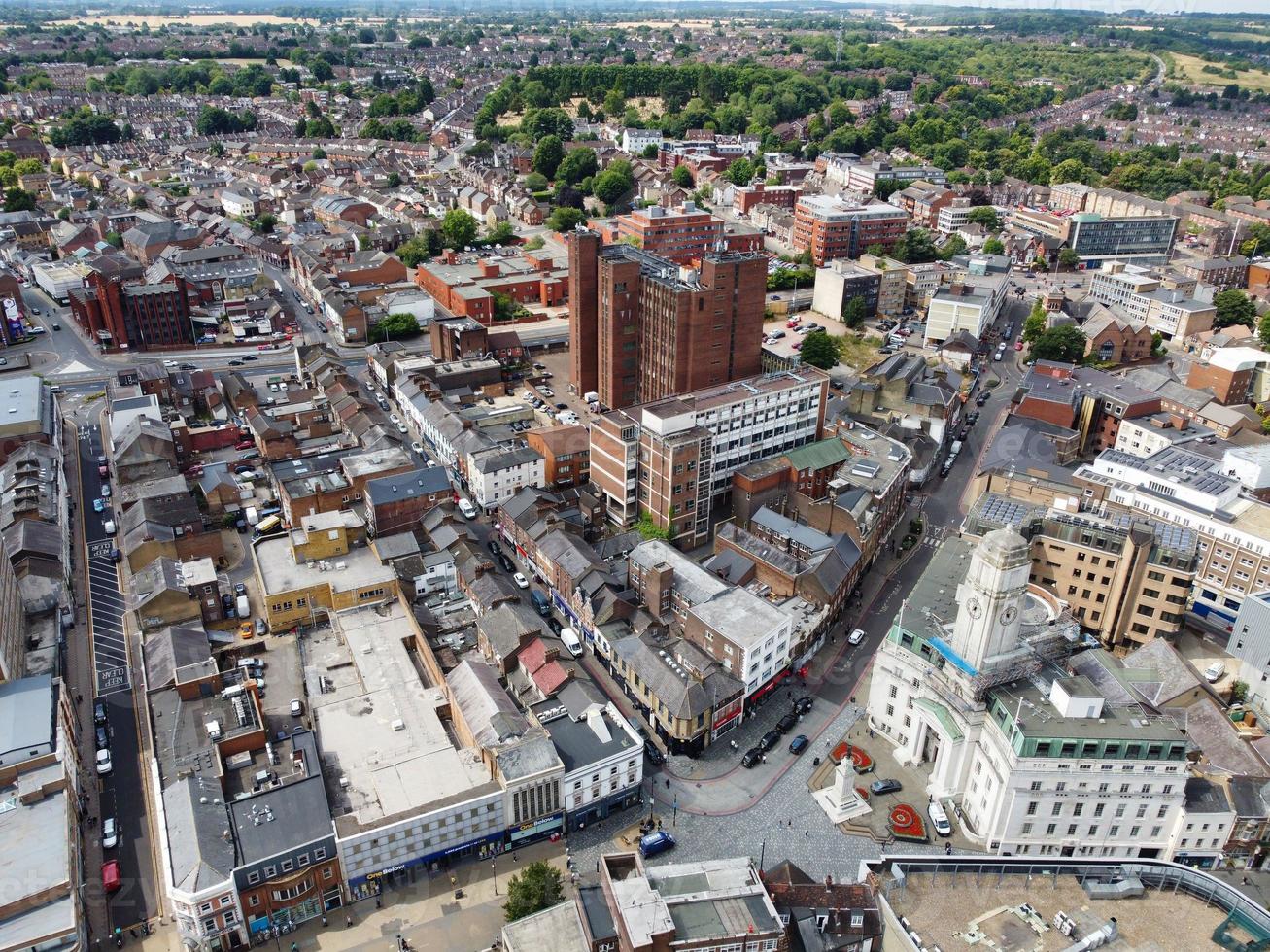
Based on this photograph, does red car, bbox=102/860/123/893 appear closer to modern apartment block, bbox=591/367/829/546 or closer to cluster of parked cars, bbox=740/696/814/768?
cluster of parked cars, bbox=740/696/814/768

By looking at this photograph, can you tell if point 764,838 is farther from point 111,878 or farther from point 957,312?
point 957,312

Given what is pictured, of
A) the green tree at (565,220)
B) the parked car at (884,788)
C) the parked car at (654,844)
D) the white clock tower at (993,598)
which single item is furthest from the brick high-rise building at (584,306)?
the green tree at (565,220)

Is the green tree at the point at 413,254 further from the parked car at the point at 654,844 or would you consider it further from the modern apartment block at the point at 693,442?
the parked car at the point at 654,844

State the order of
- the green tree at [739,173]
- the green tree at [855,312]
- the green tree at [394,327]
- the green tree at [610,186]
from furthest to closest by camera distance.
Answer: the green tree at [739,173]
the green tree at [610,186]
the green tree at [855,312]
the green tree at [394,327]

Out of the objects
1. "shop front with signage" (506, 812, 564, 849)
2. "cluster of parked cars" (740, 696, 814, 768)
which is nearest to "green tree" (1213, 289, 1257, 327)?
"cluster of parked cars" (740, 696, 814, 768)

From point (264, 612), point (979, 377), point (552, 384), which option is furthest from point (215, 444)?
point (979, 377)

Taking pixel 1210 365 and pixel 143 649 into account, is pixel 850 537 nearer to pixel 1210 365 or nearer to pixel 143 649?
pixel 143 649
